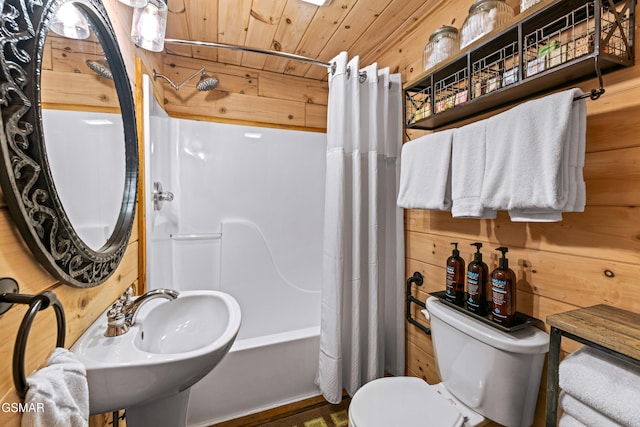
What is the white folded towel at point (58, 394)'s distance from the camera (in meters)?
0.47

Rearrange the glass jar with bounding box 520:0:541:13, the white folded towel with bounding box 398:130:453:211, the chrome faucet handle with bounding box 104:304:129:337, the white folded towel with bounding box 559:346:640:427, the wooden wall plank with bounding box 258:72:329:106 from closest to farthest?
the white folded towel with bounding box 559:346:640:427, the chrome faucet handle with bounding box 104:304:129:337, the glass jar with bounding box 520:0:541:13, the white folded towel with bounding box 398:130:453:211, the wooden wall plank with bounding box 258:72:329:106

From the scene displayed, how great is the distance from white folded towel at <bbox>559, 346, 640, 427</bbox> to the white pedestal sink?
36.2 inches

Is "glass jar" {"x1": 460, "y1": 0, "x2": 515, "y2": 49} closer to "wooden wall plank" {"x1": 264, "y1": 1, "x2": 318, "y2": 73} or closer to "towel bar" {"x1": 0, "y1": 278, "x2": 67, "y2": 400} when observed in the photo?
"wooden wall plank" {"x1": 264, "y1": 1, "x2": 318, "y2": 73}

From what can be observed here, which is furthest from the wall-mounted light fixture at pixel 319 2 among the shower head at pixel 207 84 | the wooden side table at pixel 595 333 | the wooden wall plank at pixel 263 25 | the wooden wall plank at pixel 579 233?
the wooden side table at pixel 595 333

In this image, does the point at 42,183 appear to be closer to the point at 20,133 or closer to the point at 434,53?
the point at 20,133

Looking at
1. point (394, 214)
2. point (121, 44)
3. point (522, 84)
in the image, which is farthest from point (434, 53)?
point (121, 44)

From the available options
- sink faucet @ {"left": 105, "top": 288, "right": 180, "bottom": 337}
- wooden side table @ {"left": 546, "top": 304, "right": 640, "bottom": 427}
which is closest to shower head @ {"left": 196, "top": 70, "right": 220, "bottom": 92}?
sink faucet @ {"left": 105, "top": 288, "right": 180, "bottom": 337}

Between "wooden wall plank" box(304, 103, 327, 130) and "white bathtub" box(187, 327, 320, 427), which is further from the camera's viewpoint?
"wooden wall plank" box(304, 103, 327, 130)

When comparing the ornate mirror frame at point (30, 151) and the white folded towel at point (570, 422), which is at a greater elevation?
the ornate mirror frame at point (30, 151)

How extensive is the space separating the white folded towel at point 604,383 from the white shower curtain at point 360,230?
98 cm

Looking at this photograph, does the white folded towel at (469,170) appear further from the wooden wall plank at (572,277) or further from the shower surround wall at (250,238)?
the shower surround wall at (250,238)

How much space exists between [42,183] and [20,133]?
0.33 feet

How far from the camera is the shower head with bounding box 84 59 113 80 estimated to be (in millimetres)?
857

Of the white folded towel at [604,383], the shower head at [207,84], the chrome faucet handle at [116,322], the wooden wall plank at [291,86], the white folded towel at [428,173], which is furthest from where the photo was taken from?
the wooden wall plank at [291,86]
